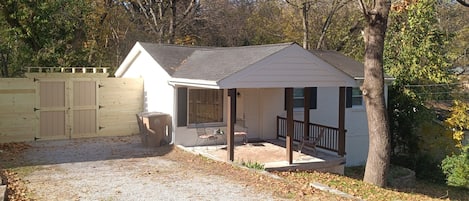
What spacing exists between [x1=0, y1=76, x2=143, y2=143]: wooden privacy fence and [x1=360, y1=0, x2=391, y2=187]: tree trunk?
7.79m

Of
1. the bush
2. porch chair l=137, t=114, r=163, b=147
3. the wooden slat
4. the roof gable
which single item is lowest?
the bush

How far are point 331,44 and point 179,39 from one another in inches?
412

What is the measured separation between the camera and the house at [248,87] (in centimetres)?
1107

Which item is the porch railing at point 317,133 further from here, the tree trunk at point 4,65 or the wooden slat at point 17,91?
the tree trunk at point 4,65

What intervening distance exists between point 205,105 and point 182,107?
89 cm

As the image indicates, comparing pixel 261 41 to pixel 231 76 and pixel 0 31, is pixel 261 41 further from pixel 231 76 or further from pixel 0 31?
pixel 231 76

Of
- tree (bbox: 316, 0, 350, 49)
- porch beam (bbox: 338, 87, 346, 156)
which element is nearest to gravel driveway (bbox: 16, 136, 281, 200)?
porch beam (bbox: 338, 87, 346, 156)

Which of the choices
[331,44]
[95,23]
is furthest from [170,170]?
[331,44]

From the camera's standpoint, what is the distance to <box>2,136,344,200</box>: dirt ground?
7691mm

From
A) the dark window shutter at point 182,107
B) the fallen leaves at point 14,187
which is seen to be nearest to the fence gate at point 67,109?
the dark window shutter at point 182,107

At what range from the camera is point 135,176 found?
358 inches

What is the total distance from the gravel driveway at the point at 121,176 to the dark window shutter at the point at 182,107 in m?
0.90

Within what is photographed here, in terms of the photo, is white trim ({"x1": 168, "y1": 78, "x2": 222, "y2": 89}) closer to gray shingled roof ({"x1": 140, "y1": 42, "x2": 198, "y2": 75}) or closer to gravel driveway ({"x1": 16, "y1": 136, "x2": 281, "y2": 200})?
gray shingled roof ({"x1": 140, "y1": 42, "x2": 198, "y2": 75})

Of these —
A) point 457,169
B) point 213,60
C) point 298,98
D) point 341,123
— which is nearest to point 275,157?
point 341,123
